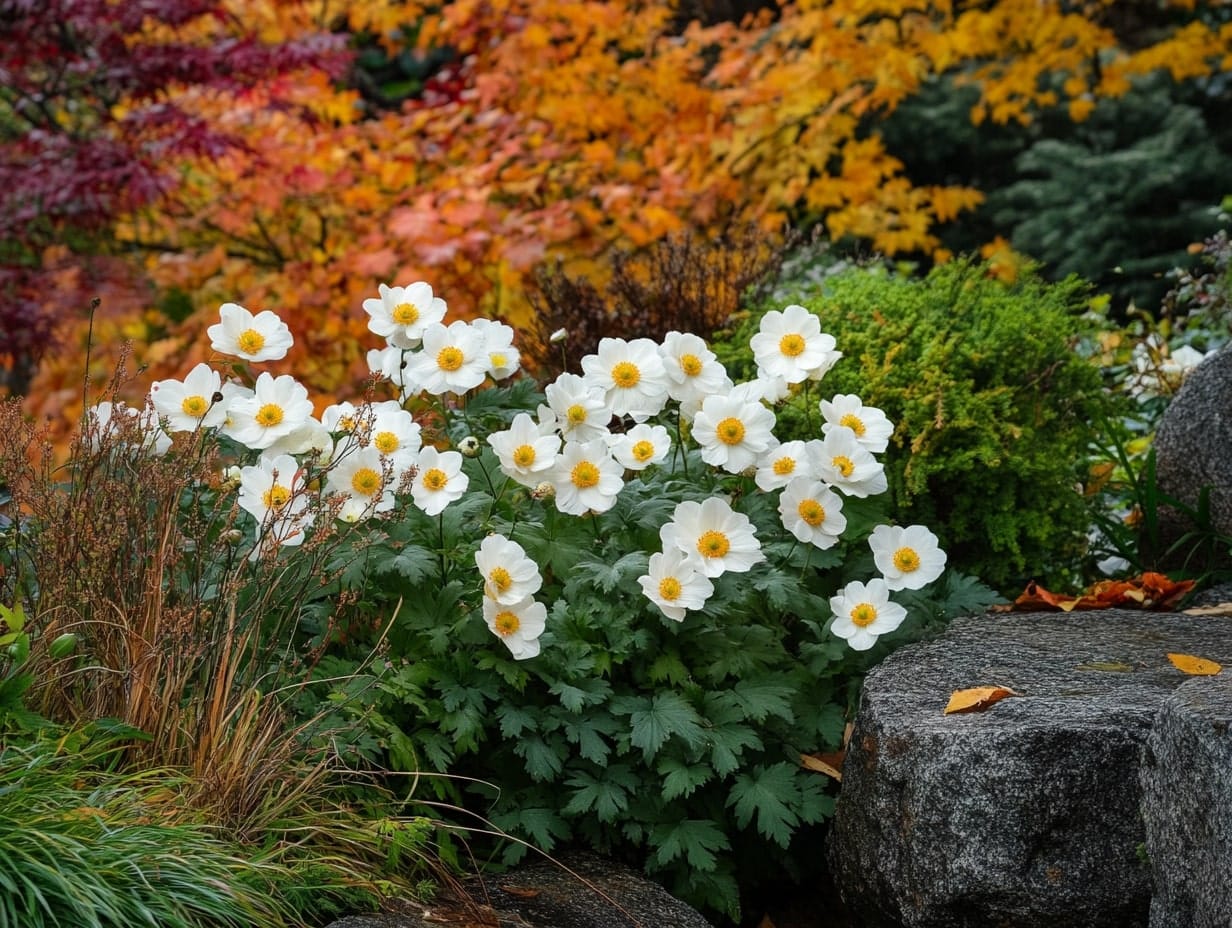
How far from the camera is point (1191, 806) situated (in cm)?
217

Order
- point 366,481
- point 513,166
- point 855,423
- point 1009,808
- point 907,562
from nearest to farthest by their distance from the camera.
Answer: point 1009,808 → point 366,481 → point 907,562 → point 855,423 → point 513,166

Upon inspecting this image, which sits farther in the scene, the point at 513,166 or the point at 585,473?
the point at 513,166

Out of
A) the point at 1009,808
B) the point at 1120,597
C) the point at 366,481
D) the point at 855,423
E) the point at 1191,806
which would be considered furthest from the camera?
the point at 1120,597

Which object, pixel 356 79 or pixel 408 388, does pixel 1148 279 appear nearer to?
Result: pixel 356 79

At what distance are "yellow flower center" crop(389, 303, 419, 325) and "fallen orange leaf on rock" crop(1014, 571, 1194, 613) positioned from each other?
1.73 m

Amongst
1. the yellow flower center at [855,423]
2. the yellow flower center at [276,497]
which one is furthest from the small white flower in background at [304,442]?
the yellow flower center at [855,423]

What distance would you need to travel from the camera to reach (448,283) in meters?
6.40

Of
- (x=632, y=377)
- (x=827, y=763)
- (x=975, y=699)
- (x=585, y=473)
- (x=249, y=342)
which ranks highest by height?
(x=249, y=342)

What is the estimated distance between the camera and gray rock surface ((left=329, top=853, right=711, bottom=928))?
2543 millimetres

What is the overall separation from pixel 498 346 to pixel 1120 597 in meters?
1.78

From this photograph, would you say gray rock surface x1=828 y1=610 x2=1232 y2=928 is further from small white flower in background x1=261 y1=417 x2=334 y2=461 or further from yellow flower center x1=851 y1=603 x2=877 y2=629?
small white flower in background x1=261 y1=417 x2=334 y2=461

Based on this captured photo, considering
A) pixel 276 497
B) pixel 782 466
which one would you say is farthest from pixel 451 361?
pixel 782 466

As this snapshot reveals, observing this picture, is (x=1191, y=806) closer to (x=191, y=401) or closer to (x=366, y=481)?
(x=366, y=481)

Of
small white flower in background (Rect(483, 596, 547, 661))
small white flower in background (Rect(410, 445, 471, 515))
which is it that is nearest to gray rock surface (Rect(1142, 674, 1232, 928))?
small white flower in background (Rect(483, 596, 547, 661))
